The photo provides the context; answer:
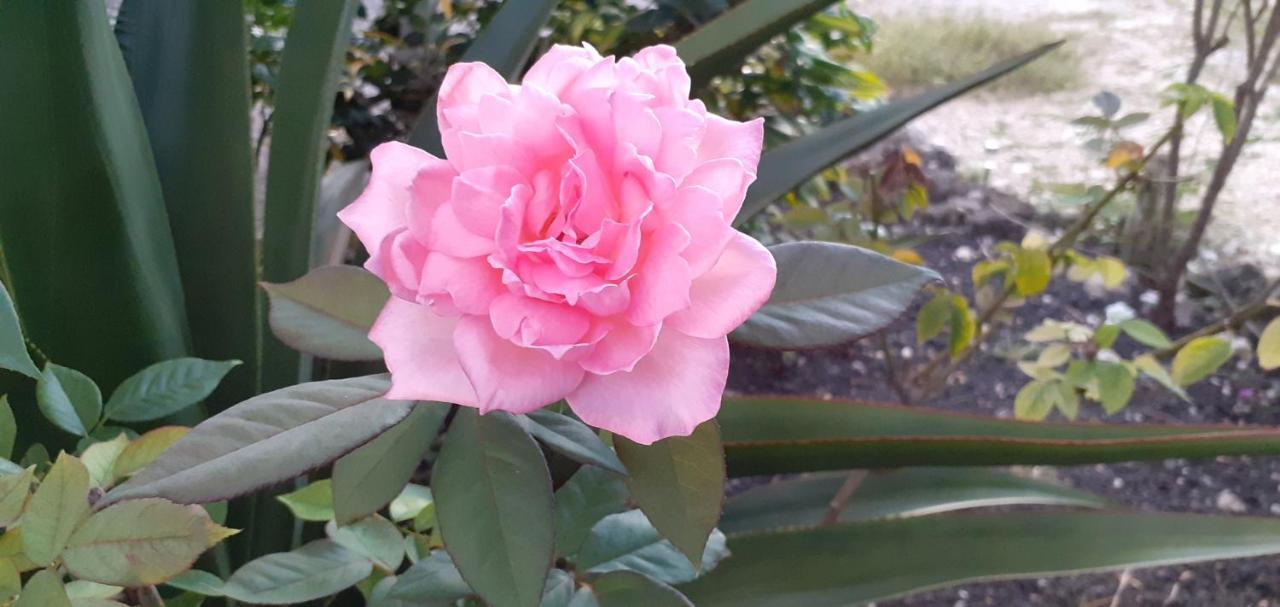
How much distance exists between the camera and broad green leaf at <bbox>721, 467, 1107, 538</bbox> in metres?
0.79

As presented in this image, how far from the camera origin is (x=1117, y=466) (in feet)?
4.04

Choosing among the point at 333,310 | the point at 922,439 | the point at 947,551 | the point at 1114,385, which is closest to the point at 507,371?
the point at 333,310

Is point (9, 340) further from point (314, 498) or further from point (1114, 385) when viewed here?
point (1114, 385)

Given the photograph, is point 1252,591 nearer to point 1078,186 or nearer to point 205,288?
point 1078,186

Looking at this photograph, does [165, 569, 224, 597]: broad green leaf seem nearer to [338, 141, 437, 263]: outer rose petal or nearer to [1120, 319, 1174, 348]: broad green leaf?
[338, 141, 437, 263]: outer rose petal

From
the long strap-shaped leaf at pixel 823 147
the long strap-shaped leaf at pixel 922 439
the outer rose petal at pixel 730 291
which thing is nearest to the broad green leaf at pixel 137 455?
the outer rose petal at pixel 730 291

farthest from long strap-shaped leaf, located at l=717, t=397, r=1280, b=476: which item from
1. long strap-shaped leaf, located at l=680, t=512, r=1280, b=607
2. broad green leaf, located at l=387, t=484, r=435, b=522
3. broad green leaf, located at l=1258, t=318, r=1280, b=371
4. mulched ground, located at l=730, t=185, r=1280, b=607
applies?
mulched ground, located at l=730, t=185, r=1280, b=607

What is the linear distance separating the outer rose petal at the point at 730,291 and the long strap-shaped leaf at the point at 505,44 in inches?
20.1

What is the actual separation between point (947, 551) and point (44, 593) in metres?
0.57

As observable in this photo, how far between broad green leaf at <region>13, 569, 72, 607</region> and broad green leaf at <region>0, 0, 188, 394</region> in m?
0.32

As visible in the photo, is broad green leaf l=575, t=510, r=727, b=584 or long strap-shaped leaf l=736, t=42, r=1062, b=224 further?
long strap-shaped leaf l=736, t=42, r=1062, b=224

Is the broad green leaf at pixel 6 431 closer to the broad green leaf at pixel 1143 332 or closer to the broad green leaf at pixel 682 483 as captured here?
the broad green leaf at pixel 682 483

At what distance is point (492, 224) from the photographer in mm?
300

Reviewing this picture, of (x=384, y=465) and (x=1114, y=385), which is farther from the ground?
(x=384, y=465)
